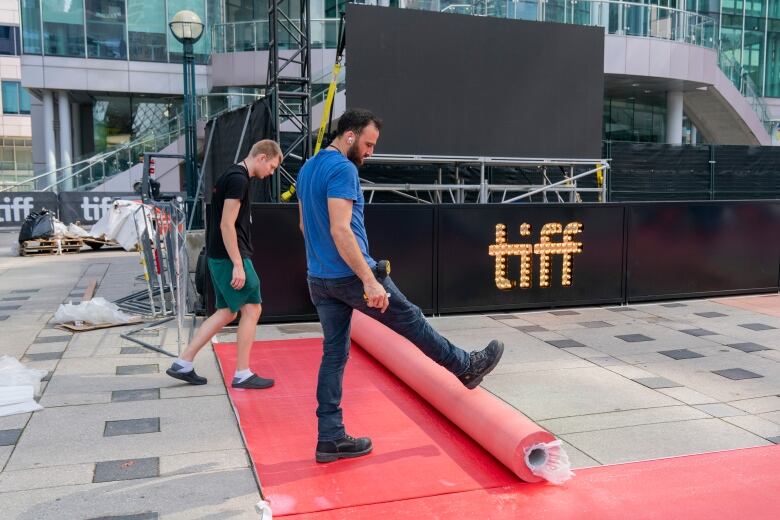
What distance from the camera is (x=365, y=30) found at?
46.0 feet

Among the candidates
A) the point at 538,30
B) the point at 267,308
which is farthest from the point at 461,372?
the point at 538,30

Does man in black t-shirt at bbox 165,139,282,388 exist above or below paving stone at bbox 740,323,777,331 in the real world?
above

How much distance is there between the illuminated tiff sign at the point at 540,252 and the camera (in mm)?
8938

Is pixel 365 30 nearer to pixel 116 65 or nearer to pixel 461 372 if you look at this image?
pixel 461 372

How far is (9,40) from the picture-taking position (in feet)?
186

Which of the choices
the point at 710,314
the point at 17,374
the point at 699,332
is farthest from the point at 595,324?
the point at 17,374

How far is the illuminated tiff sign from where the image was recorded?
352 inches

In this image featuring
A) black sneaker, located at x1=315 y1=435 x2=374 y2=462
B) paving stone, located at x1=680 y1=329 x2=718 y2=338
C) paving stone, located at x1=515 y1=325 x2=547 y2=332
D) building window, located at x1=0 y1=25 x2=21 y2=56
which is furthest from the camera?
building window, located at x1=0 y1=25 x2=21 y2=56

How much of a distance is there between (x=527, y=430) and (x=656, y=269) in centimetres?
627

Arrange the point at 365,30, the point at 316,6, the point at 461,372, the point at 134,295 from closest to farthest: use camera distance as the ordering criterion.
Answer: the point at 461,372, the point at 134,295, the point at 365,30, the point at 316,6

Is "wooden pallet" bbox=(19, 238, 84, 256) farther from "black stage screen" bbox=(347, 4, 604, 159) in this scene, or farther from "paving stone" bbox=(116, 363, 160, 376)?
"paving stone" bbox=(116, 363, 160, 376)

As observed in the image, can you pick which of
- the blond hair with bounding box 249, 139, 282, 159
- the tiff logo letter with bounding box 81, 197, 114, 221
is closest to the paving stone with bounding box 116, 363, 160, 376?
the blond hair with bounding box 249, 139, 282, 159

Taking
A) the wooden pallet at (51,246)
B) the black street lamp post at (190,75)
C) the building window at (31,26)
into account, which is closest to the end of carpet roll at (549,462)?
the black street lamp post at (190,75)

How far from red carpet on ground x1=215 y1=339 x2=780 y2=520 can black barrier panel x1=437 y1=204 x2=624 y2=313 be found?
12.2 feet
